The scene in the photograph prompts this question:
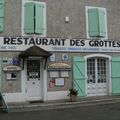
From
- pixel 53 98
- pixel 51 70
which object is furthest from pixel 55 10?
pixel 53 98

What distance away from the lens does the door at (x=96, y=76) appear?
777 inches

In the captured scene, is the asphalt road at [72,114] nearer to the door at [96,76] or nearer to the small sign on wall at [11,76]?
the small sign on wall at [11,76]

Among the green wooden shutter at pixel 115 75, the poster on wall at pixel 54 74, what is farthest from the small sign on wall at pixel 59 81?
the green wooden shutter at pixel 115 75

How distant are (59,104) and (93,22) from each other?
5.25m

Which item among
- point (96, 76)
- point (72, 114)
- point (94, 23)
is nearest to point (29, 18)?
point (94, 23)

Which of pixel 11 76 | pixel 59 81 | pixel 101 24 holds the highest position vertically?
pixel 101 24

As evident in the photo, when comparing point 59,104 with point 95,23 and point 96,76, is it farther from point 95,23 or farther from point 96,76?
point 95,23

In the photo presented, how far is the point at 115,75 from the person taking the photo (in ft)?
66.0

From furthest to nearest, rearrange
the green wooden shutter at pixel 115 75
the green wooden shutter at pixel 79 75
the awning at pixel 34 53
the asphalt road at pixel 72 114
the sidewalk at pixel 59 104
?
the green wooden shutter at pixel 115 75
the green wooden shutter at pixel 79 75
the awning at pixel 34 53
the sidewalk at pixel 59 104
the asphalt road at pixel 72 114

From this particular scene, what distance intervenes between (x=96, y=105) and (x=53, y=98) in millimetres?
2403

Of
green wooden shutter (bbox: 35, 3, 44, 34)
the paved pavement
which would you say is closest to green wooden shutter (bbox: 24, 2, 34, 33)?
green wooden shutter (bbox: 35, 3, 44, 34)

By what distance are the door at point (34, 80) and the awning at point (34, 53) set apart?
0.84 m

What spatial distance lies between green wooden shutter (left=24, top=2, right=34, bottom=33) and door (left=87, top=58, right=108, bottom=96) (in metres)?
3.82

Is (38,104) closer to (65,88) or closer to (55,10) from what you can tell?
(65,88)
